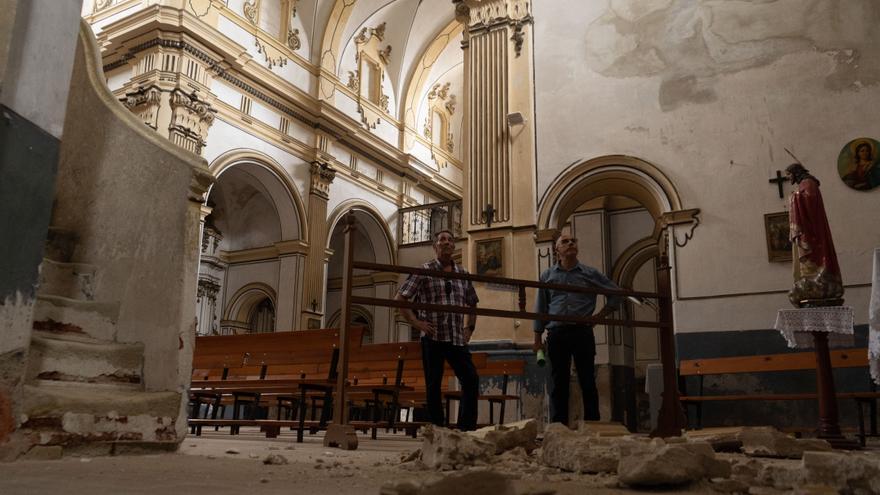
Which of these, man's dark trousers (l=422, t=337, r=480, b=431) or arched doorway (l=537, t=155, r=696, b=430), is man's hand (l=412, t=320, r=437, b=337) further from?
arched doorway (l=537, t=155, r=696, b=430)

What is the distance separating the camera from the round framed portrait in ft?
25.2

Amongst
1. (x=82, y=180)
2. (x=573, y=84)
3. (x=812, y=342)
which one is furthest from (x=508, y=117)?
(x=82, y=180)

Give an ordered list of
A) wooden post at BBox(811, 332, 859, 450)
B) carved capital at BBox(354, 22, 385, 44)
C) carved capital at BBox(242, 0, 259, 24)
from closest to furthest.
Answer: wooden post at BBox(811, 332, 859, 450) < carved capital at BBox(242, 0, 259, 24) < carved capital at BBox(354, 22, 385, 44)

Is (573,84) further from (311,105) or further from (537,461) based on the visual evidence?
(311,105)

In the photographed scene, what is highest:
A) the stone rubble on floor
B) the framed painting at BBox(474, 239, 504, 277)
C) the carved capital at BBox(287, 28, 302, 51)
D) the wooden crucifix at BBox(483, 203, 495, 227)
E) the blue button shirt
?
the carved capital at BBox(287, 28, 302, 51)

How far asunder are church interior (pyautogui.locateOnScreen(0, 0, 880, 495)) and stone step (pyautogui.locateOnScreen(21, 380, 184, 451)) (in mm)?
12

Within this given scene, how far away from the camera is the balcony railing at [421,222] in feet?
64.5

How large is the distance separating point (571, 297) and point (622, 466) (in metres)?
2.84

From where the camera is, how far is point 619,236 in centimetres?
1277

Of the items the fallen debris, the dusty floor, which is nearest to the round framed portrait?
the dusty floor

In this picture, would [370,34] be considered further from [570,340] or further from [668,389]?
[668,389]

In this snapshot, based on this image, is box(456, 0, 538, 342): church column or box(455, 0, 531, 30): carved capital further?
box(455, 0, 531, 30): carved capital

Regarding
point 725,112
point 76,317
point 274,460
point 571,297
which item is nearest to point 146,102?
point 725,112

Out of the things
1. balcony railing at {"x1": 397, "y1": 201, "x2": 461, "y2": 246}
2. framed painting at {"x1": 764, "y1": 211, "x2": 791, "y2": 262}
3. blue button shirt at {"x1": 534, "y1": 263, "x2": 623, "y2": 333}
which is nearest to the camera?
blue button shirt at {"x1": 534, "y1": 263, "x2": 623, "y2": 333}
